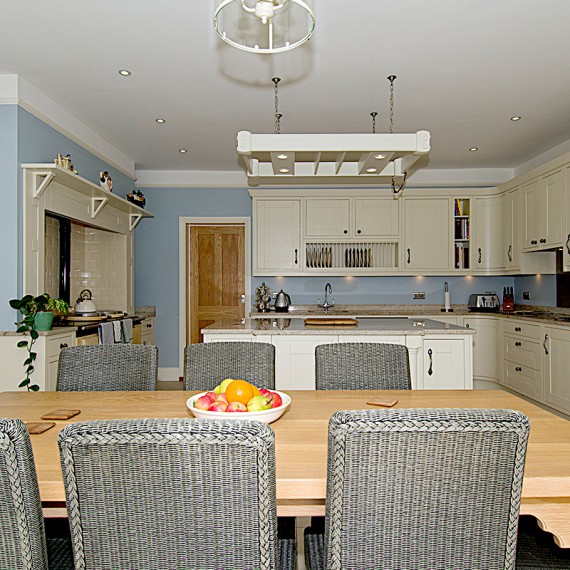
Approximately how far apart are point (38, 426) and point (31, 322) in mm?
2089

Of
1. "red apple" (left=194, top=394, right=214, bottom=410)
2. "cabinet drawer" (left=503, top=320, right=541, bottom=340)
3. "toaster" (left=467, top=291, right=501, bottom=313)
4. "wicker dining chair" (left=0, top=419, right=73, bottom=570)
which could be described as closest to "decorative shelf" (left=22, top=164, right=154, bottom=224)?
"red apple" (left=194, top=394, right=214, bottom=410)

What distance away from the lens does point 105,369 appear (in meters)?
2.28

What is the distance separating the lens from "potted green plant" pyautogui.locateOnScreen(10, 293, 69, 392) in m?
3.36

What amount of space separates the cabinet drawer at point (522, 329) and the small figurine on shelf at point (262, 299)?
2730mm

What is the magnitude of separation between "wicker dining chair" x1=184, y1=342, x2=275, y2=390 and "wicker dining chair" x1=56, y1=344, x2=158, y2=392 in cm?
18

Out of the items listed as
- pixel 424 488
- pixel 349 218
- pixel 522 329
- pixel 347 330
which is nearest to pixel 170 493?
pixel 424 488

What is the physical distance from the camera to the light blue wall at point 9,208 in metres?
3.49

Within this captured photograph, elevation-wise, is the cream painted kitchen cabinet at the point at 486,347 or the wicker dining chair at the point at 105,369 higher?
the wicker dining chair at the point at 105,369

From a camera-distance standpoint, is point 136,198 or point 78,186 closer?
point 78,186

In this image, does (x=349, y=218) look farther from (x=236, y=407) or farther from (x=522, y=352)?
(x=236, y=407)

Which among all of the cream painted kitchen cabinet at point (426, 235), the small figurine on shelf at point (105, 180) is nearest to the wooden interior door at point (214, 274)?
the small figurine on shelf at point (105, 180)

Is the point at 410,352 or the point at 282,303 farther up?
the point at 282,303

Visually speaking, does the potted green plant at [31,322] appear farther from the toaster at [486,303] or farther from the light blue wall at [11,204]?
the toaster at [486,303]

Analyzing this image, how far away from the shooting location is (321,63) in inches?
132
